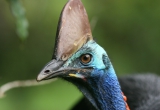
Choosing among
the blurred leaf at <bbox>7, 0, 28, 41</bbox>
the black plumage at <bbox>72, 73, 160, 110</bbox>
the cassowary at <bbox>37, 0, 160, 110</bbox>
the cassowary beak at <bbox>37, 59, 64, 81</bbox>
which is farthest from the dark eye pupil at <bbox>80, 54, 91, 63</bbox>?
the black plumage at <bbox>72, 73, 160, 110</bbox>

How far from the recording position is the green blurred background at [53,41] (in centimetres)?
480

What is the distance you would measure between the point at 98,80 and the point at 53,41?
2.71 m

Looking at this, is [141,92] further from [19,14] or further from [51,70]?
[51,70]

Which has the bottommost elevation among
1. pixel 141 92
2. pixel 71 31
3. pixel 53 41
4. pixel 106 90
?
pixel 141 92

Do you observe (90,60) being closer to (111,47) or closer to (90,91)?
(90,91)

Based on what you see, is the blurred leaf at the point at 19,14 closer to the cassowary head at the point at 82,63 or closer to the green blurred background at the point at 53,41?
the cassowary head at the point at 82,63

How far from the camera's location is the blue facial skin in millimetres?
2322

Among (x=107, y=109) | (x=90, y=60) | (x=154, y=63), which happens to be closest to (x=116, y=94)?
(x=107, y=109)

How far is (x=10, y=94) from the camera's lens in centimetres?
485

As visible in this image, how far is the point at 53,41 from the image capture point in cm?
507

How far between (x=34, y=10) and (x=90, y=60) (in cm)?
265

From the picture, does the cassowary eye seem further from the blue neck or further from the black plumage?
the black plumage

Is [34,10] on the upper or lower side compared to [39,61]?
upper

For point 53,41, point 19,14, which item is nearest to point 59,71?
point 19,14
